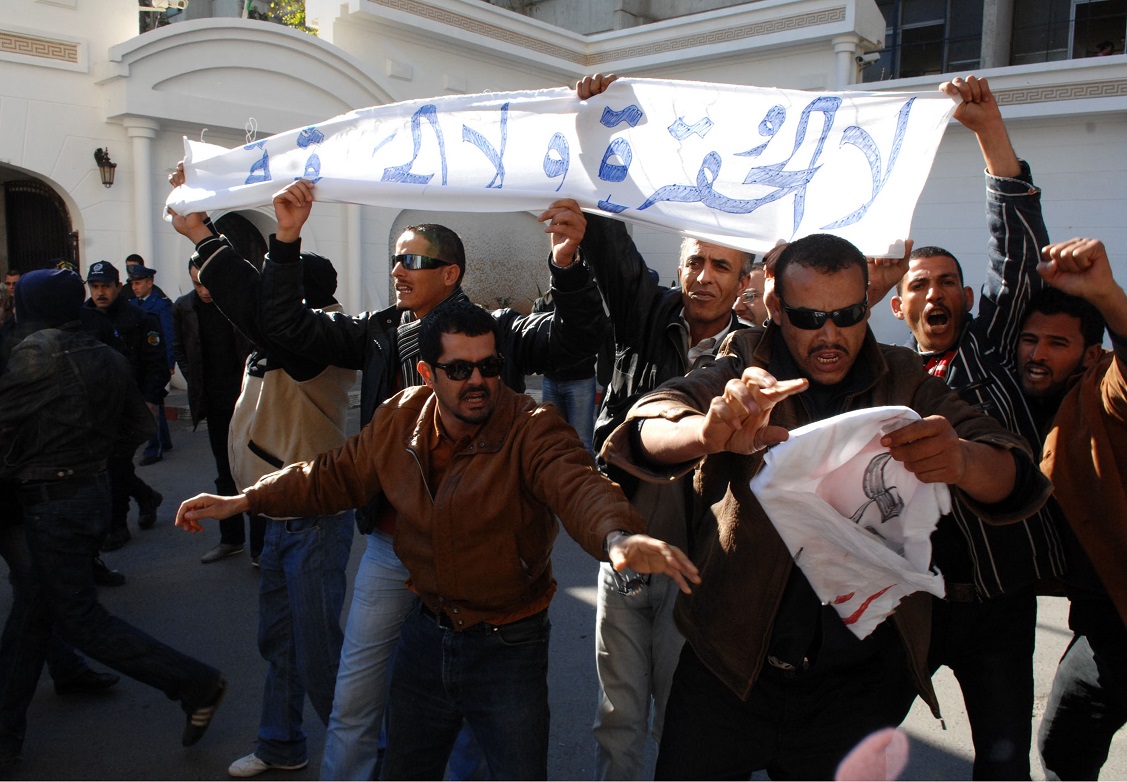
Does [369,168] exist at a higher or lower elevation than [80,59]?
lower

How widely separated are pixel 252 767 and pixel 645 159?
261cm

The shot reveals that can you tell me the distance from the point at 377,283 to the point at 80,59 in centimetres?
468

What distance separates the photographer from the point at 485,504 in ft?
8.01

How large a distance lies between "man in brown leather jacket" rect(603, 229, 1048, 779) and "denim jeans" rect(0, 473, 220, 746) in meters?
2.16

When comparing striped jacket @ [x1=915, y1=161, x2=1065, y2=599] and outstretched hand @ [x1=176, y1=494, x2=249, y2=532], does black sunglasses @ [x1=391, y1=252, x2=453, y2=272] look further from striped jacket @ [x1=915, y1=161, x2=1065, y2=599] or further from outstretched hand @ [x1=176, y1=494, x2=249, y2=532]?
striped jacket @ [x1=915, y1=161, x2=1065, y2=599]

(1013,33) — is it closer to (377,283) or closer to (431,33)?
(431,33)

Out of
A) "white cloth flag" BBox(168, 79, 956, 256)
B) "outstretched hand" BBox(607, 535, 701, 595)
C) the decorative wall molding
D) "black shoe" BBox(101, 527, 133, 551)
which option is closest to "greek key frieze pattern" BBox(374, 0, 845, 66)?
the decorative wall molding

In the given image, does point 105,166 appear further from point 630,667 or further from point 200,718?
point 630,667

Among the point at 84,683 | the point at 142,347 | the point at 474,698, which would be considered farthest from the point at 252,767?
the point at 142,347

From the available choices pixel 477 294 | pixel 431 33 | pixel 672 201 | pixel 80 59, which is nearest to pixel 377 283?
pixel 477 294

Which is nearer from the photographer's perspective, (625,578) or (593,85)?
(625,578)

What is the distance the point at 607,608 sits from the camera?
2850 mm

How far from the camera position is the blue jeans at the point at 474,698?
2471 millimetres

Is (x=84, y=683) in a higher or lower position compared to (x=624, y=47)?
lower
